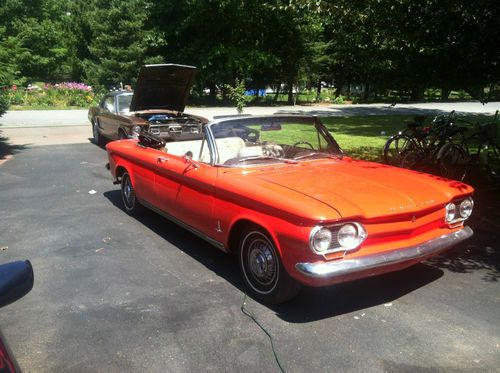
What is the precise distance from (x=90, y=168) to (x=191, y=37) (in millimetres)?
27178

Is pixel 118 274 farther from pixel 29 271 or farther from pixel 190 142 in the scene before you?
pixel 29 271

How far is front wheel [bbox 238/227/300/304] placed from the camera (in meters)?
3.61

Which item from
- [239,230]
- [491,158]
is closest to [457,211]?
[239,230]

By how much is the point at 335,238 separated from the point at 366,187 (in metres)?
0.77

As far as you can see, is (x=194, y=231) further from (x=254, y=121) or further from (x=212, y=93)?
(x=212, y=93)

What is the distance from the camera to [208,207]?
4309 millimetres

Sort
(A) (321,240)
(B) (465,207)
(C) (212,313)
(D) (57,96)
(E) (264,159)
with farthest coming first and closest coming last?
(D) (57,96)
(E) (264,159)
(B) (465,207)
(C) (212,313)
(A) (321,240)

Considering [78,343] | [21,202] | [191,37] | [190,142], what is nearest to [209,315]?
[78,343]

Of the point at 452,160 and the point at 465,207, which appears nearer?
the point at 465,207

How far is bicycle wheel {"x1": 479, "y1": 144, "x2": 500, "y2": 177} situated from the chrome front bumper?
4.80 m

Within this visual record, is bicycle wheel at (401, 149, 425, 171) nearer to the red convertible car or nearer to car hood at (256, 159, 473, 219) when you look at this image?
the red convertible car

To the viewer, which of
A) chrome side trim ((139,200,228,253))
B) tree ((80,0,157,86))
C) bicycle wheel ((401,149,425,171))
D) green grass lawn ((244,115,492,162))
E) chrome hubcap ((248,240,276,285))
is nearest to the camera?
chrome hubcap ((248,240,276,285))

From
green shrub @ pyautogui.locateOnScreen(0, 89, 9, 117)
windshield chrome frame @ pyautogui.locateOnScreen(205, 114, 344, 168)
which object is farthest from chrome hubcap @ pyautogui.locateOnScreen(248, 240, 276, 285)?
green shrub @ pyautogui.locateOnScreen(0, 89, 9, 117)

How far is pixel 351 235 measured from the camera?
335cm
